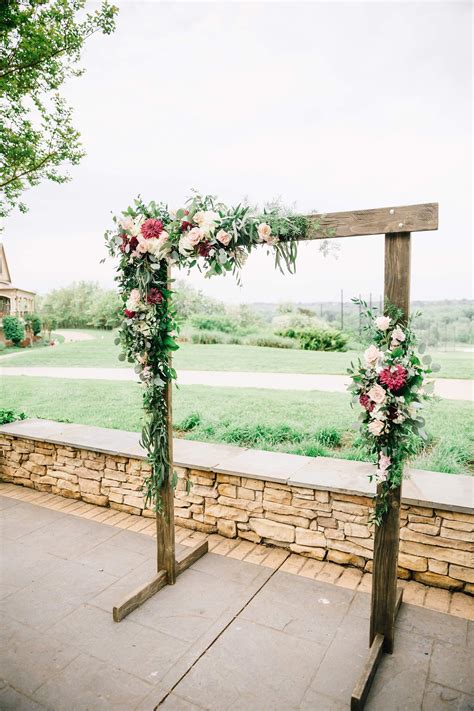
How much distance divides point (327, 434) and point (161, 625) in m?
2.13

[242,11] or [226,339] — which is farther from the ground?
[242,11]

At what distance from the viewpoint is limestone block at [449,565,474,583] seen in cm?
252

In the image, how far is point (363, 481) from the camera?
285 centimetres

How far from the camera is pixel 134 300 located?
253cm

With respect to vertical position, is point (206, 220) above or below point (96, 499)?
above

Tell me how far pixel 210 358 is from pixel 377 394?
A: 18.5 ft

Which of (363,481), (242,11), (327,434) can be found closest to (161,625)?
(363,481)

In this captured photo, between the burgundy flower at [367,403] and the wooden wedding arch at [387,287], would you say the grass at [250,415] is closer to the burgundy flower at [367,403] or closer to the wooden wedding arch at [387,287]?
the wooden wedding arch at [387,287]

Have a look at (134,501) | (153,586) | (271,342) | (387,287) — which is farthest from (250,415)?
(387,287)

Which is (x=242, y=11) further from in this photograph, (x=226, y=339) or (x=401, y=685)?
(x=401, y=685)

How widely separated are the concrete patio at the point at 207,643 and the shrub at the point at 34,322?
4.25 metres

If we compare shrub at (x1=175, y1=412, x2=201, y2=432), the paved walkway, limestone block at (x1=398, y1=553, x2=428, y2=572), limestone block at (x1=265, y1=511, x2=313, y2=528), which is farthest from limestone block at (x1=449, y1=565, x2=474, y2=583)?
the paved walkway

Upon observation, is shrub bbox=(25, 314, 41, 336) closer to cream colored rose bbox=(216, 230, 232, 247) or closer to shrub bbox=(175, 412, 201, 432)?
shrub bbox=(175, 412, 201, 432)

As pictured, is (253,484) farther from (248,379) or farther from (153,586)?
(248,379)
